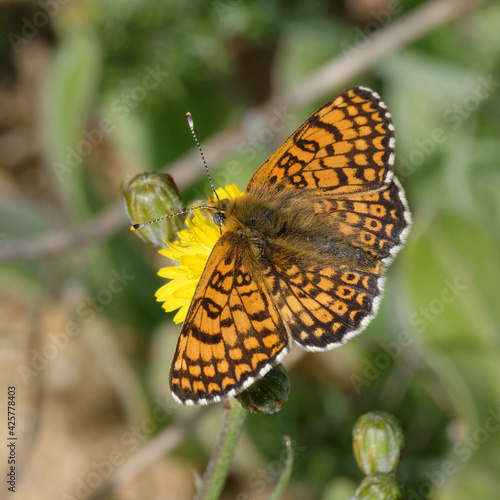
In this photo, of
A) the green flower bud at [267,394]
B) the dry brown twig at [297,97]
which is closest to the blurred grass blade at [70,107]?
the dry brown twig at [297,97]

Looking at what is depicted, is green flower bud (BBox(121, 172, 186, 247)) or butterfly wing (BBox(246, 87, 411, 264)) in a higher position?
green flower bud (BBox(121, 172, 186, 247))

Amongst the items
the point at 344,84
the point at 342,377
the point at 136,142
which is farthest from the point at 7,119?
the point at 342,377

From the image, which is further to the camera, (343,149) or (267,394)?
(343,149)

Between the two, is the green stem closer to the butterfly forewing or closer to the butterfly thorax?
the butterfly thorax

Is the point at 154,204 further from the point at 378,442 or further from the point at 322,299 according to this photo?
the point at 378,442

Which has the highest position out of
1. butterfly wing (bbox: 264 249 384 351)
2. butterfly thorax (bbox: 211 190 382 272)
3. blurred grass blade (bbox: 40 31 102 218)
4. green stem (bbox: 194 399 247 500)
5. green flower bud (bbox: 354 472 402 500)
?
blurred grass blade (bbox: 40 31 102 218)

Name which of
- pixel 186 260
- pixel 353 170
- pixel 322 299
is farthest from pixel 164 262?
pixel 322 299

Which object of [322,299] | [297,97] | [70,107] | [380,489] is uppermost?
[70,107]

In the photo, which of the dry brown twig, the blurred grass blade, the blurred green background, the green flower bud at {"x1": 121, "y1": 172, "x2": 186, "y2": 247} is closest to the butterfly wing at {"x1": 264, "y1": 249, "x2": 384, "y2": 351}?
the green flower bud at {"x1": 121, "y1": 172, "x2": 186, "y2": 247}
